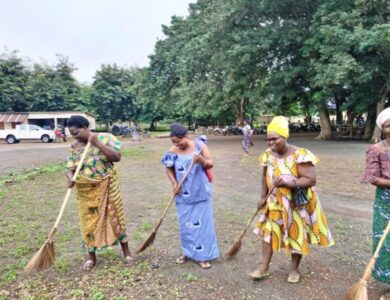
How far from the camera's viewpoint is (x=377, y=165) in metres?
2.85

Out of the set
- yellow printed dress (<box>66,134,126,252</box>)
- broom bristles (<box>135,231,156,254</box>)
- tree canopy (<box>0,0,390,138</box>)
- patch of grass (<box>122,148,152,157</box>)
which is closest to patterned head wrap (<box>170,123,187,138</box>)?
yellow printed dress (<box>66,134,126,252</box>)

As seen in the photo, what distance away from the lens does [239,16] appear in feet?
63.8

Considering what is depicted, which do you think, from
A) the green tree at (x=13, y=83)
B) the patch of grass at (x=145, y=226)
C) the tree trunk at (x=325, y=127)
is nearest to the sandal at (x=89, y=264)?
the patch of grass at (x=145, y=226)

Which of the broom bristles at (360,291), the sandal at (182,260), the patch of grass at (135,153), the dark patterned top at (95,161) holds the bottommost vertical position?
the patch of grass at (135,153)

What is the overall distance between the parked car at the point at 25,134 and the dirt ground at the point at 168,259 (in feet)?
73.1

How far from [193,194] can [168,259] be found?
0.97 meters

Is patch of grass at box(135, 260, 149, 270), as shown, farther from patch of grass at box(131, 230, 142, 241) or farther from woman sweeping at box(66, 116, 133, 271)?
patch of grass at box(131, 230, 142, 241)

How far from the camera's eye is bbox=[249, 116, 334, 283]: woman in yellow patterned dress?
293cm

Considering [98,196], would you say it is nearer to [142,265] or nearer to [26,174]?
[142,265]

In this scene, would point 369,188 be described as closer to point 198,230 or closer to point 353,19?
point 198,230

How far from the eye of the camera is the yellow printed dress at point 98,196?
3455mm

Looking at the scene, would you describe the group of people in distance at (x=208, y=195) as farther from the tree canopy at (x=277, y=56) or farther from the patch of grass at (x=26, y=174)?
the tree canopy at (x=277, y=56)

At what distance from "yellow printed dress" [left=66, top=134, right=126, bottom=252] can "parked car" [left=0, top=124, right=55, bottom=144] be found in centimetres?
2701

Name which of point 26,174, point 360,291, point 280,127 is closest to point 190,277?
point 360,291
